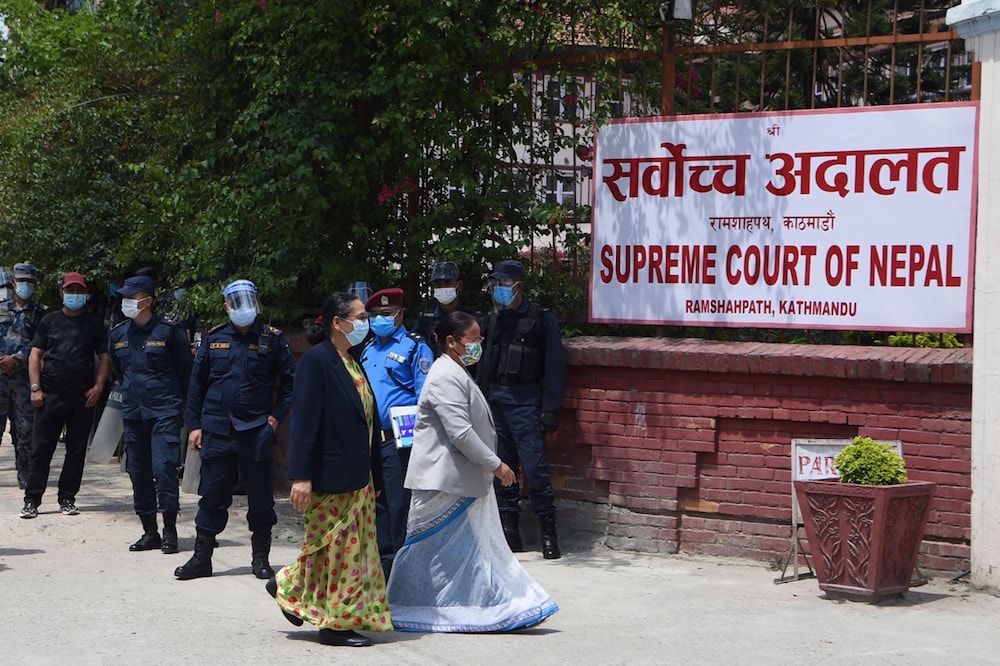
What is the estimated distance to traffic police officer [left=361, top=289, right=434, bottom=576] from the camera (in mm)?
7707

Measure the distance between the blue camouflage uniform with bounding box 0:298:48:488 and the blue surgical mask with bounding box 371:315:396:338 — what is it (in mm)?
4538

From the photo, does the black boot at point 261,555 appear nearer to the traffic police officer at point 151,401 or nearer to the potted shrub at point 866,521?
the traffic police officer at point 151,401

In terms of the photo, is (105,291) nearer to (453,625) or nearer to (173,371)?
(173,371)

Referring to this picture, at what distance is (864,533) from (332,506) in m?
2.95

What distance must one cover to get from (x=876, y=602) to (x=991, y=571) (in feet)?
2.56

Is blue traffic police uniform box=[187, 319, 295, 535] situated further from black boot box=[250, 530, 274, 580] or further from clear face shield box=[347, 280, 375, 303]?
clear face shield box=[347, 280, 375, 303]

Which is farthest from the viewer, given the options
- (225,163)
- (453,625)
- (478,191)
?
(225,163)

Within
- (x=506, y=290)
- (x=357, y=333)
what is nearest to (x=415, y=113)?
(x=506, y=290)

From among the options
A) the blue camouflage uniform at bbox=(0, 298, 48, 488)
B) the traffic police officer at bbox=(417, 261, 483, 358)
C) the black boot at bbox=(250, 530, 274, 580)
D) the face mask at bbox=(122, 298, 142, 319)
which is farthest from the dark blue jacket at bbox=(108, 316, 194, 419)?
the blue camouflage uniform at bbox=(0, 298, 48, 488)

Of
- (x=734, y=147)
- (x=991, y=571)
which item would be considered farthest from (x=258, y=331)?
(x=991, y=571)

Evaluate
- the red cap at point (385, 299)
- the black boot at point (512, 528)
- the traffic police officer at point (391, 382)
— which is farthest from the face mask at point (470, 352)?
the black boot at point (512, 528)

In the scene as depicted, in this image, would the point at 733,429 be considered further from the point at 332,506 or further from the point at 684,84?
the point at 332,506

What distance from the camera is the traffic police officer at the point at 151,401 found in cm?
903

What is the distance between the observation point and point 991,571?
307 inches
